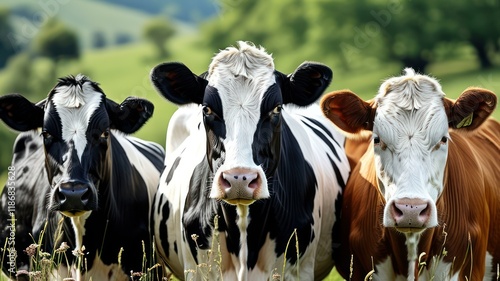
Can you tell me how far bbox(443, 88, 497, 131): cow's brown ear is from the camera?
7.75 metres

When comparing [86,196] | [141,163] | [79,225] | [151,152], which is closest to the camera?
[86,196]

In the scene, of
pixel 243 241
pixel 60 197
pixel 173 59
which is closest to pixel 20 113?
pixel 60 197

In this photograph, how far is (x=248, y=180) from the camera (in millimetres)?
7012

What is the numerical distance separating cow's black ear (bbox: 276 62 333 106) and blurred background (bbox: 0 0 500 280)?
2072 inches

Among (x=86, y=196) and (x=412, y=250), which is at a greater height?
(x=86, y=196)

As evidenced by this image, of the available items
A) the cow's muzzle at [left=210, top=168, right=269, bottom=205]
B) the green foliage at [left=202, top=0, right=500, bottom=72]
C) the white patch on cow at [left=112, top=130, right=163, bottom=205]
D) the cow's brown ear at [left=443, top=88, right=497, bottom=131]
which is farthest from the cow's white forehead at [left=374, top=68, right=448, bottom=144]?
the green foliage at [left=202, top=0, right=500, bottom=72]

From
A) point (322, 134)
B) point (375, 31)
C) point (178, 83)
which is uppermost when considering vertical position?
point (375, 31)

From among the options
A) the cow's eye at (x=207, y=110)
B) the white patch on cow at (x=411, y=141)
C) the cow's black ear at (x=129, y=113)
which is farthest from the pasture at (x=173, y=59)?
the white patch on cow at (x=411, y=141)

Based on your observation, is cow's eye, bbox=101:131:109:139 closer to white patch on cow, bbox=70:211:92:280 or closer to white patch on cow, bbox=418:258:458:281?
white patch on cow, bbox=70:211:92:280

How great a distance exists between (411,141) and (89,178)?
2.62 meters

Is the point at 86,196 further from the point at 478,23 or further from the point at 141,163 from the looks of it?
the point at 478,23

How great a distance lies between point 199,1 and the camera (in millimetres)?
133625

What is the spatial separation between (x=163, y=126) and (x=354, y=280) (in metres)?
54.2

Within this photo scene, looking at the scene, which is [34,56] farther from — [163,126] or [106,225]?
[106,225]
